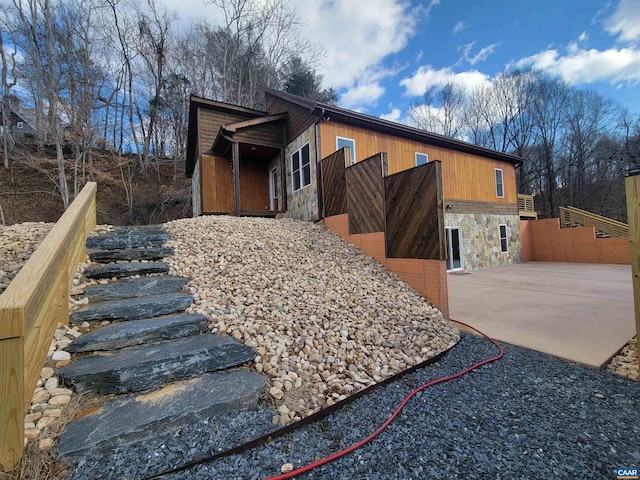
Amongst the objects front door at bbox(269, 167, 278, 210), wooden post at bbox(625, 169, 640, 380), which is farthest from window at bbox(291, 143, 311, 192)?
wooden post at bbox(625, 169, 640, 380)

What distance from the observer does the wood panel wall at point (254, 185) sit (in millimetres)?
11062

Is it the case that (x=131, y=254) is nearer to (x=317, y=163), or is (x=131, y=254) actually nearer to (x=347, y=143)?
(x=317, y=163)

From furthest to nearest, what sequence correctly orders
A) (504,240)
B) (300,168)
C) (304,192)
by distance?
(504,240)
(300,168)
(304,192)

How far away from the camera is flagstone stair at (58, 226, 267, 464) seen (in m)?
1.59

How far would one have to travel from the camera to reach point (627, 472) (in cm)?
142

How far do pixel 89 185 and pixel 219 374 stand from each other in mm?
4511

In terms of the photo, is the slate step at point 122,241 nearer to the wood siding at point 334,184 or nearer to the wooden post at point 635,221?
the wood siding at point 334,184

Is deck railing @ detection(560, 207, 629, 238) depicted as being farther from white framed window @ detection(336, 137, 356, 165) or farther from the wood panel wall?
the wood panel wall

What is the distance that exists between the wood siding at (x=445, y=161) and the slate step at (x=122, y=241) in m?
5.14

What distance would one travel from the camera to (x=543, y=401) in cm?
200

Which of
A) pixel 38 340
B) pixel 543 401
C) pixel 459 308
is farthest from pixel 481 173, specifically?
Result: pixel 38 340

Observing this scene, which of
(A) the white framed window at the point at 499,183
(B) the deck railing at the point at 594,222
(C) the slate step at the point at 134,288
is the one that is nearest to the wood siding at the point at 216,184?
(C) the slate step at the point at 134,288

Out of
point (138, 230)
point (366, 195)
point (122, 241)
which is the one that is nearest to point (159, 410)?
point (122, 241)

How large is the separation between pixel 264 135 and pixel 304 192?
9.18 ft
